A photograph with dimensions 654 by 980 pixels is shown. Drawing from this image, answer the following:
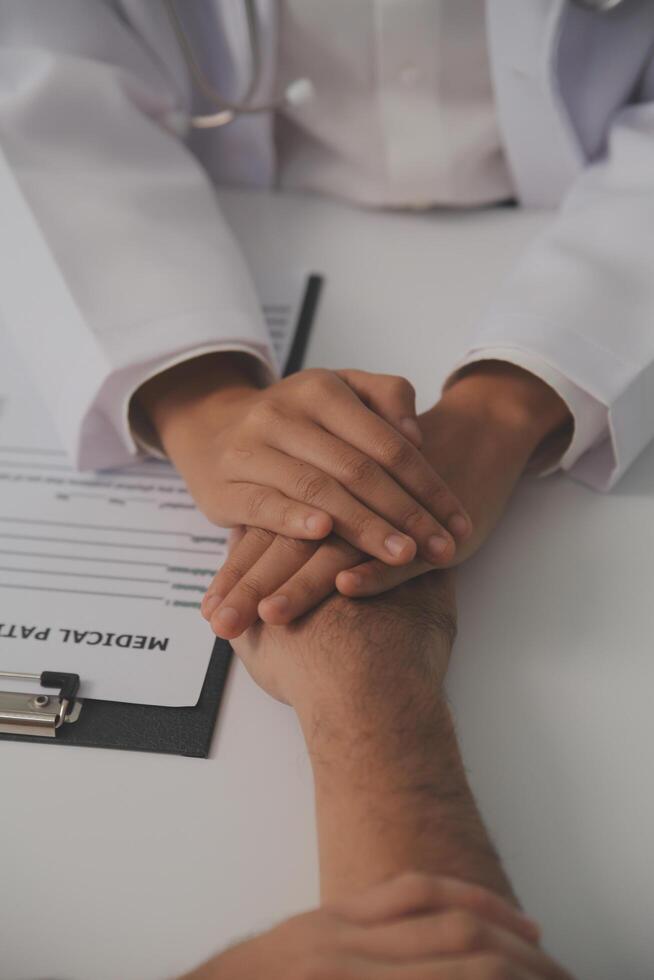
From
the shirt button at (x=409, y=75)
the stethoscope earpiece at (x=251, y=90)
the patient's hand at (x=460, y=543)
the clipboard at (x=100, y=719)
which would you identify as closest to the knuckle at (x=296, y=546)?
the patient's hand at (x=460, y=543)

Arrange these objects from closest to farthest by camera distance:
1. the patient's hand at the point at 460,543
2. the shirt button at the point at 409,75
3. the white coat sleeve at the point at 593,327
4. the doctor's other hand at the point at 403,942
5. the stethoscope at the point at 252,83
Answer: the doctor's other hand at the point at 403,942 < the patient's hand at the point at 460,543 < the white coat sleeve at the point at 593,327 < the stethoscope at the point at 252,83 < the shirt button at the point at 409,75

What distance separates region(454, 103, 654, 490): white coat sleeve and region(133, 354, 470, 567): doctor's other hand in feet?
0.44

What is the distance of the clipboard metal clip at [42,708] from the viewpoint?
0.62 metres

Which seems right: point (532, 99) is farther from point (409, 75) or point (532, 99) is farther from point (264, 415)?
point (264, 415)

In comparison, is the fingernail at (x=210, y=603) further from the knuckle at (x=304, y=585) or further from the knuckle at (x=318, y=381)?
the knuckle at (x=318, y=381)

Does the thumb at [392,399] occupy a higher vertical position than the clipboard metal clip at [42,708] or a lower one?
higher

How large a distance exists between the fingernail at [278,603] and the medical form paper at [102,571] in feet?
0.28

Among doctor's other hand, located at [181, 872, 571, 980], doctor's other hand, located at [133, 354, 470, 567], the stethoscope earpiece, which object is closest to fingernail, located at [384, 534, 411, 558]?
doctor's other hand, located at [133, 354, 470, 567]

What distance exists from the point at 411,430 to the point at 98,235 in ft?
1.23

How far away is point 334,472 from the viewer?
66 cm

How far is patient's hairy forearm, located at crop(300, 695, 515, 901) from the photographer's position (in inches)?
19.3

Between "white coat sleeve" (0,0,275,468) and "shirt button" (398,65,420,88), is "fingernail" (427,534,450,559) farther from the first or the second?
"shirt button" (398,65,420,88)

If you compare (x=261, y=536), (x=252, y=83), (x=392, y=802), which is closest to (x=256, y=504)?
(x=261, y=536)

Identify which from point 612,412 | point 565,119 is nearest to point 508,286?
point 612,412
